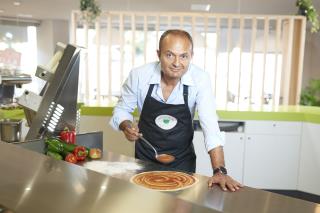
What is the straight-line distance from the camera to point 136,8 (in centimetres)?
657

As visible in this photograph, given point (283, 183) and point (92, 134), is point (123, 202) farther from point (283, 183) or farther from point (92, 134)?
point (283, 183)

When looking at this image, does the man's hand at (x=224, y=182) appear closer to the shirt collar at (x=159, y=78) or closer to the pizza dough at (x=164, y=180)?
the pizza dough at (x=164, y=180)

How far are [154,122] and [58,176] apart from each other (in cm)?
106

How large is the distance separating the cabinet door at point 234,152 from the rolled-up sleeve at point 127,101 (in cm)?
137

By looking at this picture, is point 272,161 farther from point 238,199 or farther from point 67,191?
point 67,191

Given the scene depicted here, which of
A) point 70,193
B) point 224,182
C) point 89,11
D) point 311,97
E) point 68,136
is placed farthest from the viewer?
point 311,97

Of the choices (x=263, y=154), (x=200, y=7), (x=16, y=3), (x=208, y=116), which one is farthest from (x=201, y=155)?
(x=16, y=3)

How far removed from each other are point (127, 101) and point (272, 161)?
1.74 m

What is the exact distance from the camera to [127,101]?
1.75 meters

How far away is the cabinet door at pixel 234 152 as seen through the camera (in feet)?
9.46

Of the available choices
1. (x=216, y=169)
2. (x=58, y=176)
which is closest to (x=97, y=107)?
(x=216, y=169)

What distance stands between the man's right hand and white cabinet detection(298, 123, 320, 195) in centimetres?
188

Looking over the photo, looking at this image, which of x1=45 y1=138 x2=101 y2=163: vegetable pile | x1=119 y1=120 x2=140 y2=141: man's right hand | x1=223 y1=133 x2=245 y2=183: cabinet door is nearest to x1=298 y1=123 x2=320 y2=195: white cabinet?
x1=223 y1=133 x2=245 y2=183: cabinet door

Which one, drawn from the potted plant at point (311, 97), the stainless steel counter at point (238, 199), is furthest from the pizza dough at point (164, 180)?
the potted plant at point (311, 97)
